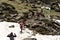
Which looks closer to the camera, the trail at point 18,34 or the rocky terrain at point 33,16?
the trail at point 18,34

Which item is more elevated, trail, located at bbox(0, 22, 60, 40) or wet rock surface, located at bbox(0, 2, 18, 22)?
wet rock surface, located at bbox(0, 2, 18, 22)

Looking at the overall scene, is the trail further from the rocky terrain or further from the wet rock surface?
the wet rock surface

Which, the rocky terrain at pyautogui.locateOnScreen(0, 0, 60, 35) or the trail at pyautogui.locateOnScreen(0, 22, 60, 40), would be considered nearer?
the trail at pyautogui.locateOnScreen(0, 22, 60, 40)

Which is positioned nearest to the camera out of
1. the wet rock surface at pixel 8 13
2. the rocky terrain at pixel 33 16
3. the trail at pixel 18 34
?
the trail at pixel 18 34

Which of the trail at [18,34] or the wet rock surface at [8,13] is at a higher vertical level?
the wet rock surface at [8,13]

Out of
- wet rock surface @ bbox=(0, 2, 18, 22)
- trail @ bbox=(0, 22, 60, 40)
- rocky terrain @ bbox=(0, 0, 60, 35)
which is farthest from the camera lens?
wet rock surface @ bbox=(0, 2, 18, 22)

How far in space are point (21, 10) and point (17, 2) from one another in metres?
Answer: 7.59

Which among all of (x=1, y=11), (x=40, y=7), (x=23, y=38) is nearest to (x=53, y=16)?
(x=40, y=7)

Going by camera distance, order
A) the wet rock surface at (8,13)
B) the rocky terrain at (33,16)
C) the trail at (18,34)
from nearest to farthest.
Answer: the trail at (18,34), the rocky terrain at (33,16), the wet rock surface at (8,13)

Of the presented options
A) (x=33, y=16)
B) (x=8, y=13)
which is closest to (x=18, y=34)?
(x=33, y=16)

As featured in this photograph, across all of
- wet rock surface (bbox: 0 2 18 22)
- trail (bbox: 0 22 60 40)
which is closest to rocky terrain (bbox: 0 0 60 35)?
wet rock surface (bbox: 0 2 18 22)

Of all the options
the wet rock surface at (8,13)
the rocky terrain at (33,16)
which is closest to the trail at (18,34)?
the rocky terrain at (33,16)

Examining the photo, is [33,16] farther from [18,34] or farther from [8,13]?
[18,34]

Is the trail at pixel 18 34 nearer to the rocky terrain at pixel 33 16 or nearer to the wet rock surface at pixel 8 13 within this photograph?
the rocky terrain at pixel 33 16
